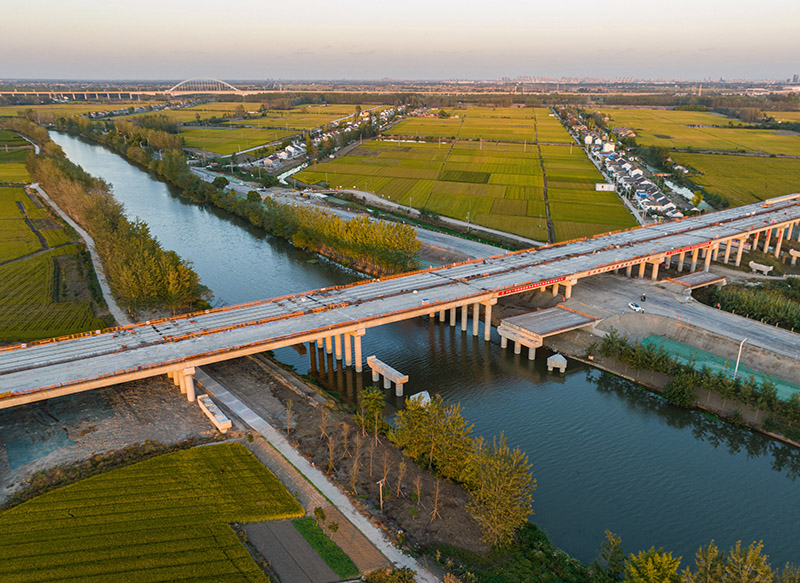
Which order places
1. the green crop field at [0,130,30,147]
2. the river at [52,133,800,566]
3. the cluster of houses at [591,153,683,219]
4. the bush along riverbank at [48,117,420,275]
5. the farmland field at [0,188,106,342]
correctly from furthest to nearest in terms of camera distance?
the green crop field at [0,130,30,147]
the cluster of houses at [591,153,683,219]
the bush along riverbank at [48,117,420,275]
the farmland field at [0,188,106,342]
the river at [52,133,800,566]

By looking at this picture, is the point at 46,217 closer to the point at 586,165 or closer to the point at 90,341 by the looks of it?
the point at 90,341

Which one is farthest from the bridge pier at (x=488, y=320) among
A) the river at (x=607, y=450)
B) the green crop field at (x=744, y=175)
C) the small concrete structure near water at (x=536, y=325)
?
the green crop field at (x=744, y=175)

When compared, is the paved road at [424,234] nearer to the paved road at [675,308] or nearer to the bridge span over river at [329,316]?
the bridge span over river at [329,316]

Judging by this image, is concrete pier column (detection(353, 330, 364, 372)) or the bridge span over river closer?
the bridge span over river

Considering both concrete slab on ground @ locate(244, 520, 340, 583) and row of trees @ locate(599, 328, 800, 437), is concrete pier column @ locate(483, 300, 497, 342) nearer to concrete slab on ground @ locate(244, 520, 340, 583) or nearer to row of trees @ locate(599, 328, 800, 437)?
row of trees @ locate(599, 328, 800, 437)

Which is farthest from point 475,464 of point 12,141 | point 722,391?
point 12,141

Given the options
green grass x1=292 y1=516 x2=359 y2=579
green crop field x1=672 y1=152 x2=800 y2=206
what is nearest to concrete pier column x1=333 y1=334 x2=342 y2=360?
green grass x1=292 y1=516 x2=359 y2=579

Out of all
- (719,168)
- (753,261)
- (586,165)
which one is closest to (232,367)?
(753,261)
